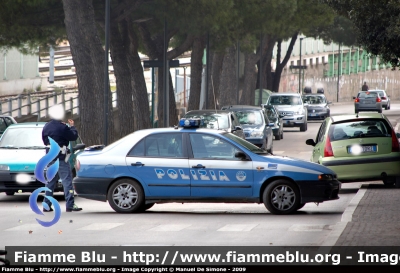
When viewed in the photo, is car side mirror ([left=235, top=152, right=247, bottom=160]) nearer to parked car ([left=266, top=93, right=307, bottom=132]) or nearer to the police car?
the police car

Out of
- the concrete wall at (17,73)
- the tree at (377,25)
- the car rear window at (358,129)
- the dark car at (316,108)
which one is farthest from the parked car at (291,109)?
the car rear window at (358,129)

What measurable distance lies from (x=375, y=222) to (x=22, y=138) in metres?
8.65

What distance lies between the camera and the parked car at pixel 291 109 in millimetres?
45844

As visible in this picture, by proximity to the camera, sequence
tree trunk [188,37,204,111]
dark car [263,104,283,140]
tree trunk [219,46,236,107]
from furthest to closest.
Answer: tree trunk [219,46,236,107] → tree trunk [188,37,204,111] → dark car [263,104,283,140]

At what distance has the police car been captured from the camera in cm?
1556

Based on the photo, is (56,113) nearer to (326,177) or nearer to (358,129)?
(326,177)

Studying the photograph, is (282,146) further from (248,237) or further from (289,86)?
(289,86)

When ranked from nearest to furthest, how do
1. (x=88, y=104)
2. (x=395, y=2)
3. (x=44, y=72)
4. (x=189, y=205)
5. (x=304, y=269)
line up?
(x=304, y=269) < (x=189, y=205) < (x=395, y=2) < (x=88, y=104) < (x=44, y=72)

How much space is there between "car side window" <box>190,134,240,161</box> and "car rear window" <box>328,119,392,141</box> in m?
3.82

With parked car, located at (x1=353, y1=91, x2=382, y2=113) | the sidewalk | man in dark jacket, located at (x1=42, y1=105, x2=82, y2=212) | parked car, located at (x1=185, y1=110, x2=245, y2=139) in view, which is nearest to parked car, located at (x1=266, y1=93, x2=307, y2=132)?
parked car, located at (x1=353, y1=91, x2=382, y2=113)

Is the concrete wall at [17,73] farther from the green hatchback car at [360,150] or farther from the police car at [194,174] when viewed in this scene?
the police car at [194,174]

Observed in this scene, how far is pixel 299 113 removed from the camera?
4591cm

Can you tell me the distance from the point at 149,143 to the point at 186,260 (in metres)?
5.91

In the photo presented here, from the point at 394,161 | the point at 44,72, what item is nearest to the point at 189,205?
the point at 394,161
